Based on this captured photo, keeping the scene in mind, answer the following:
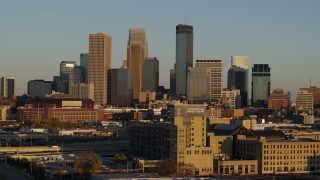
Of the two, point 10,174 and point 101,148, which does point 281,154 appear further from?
point 101,148

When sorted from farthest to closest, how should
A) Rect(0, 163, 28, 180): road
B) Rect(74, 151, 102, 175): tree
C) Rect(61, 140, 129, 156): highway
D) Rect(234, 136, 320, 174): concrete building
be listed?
Rect(61, 140, 129, 156): highway → Rect(234, 136, 320, 174): concrete building → Rect(0, 163, 28, 180): road → Rect(74, 151, 102, 175): tree

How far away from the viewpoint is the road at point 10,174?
206ft

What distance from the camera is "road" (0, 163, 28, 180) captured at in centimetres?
6266

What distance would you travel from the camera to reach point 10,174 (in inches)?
2571

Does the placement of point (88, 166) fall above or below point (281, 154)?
below

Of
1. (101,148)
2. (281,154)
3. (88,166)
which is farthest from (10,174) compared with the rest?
(101,148)

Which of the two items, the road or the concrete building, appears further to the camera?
the concrete building

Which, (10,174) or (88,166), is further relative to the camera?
(10,174)

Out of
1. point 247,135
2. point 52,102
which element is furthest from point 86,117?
point 247,135

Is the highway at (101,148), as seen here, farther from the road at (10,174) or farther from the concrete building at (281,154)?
the concrete building at (281,154)

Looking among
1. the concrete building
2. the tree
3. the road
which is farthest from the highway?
the concrete building

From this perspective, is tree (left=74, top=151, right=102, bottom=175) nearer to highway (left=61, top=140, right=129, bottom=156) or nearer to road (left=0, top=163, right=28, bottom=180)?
road (left=0, top=163, right=28, bottom=180)

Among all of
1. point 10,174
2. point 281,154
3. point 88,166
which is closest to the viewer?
point 88,166

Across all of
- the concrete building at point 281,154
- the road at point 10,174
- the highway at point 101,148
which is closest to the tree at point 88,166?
the road at point 10,174
